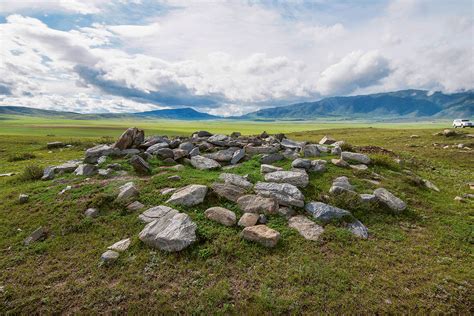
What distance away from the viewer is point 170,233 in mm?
8984

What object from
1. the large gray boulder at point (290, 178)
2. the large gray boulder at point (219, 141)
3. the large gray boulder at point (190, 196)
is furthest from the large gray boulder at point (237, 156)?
the large gray boulder at point (190, 196)

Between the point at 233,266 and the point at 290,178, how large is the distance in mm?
6228

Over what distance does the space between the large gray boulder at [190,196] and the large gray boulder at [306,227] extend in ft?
13.2

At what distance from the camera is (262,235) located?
8.93 m

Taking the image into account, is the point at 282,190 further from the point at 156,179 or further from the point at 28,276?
the point at 28,276

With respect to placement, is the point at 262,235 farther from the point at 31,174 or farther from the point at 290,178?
the point at 31,174

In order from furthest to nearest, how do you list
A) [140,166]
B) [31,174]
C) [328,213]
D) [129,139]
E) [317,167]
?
1. [129,139]
2. [31,174]
3. [140,166]
4. [317,167]
5. [328,213]

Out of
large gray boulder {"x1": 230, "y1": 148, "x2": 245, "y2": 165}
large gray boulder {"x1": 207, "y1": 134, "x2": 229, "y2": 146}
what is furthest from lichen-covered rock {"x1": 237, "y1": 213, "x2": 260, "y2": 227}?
large gray boulder {"x1": 207, "y1": 134, "x2": 229, "y2": 146}

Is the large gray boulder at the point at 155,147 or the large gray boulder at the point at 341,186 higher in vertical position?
the large gray boulder at the point at 155,147

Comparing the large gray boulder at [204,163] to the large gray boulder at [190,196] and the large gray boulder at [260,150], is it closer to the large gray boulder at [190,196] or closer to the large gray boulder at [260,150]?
the large gray boulder at [260,150]

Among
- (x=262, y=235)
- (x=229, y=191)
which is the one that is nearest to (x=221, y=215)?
(x=229, y=191)

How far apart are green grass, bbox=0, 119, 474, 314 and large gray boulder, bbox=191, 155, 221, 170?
4816 mm

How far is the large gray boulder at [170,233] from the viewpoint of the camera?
8.68 meters

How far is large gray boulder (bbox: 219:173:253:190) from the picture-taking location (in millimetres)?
12835
